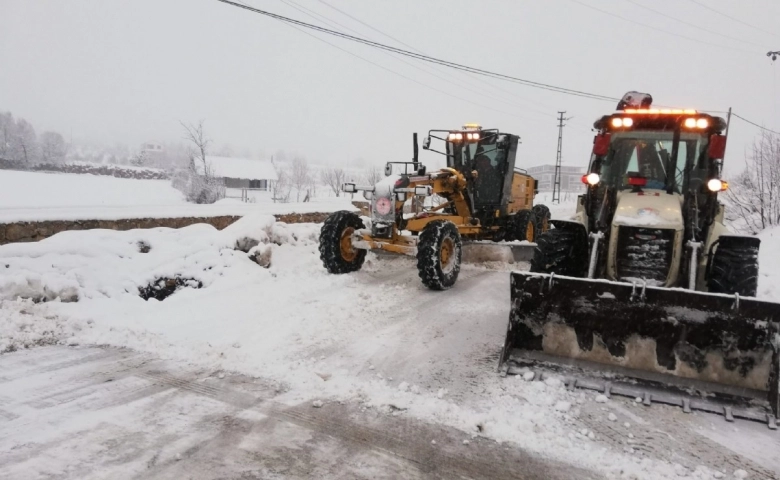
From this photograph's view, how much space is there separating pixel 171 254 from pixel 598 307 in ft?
20.1

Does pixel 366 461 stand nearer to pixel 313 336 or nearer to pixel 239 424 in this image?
pixel 239 424

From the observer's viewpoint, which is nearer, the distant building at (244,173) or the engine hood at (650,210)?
the engine hood at (650,210)

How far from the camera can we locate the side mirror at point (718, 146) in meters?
5.13

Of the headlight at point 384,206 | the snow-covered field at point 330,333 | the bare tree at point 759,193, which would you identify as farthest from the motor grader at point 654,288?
the bare tree at point 759,193

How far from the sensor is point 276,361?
15.4 feet

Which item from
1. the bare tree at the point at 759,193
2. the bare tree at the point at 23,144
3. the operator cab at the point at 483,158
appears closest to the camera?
the operator cab at the point at 483,158

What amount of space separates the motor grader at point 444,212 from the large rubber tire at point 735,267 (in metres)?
3.68

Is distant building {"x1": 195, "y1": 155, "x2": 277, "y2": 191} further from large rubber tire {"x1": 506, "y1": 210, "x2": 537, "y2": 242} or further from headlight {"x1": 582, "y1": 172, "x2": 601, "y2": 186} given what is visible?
headlight {"x1": 582, "y1": 172, "x2": 601, "y2": 186}

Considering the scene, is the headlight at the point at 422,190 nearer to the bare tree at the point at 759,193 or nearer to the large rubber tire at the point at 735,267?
the large rubber tire at the point at 735,267

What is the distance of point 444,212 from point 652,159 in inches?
199

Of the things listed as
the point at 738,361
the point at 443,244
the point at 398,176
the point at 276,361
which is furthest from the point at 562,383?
the point at 398,176

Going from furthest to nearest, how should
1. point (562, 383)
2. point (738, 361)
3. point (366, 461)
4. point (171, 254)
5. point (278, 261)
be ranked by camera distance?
point (278, 261) → point (171, 254) → point (562, 383) → point (738, 361) → point (366, 461)

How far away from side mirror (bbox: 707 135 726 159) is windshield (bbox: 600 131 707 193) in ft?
1.03

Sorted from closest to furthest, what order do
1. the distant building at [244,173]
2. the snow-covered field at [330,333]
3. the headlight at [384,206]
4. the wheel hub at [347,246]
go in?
the snow-covered field at [330,333] → the headlight at [384,206] → the wheel hub at [347,246] → the distant building at [244,173]
